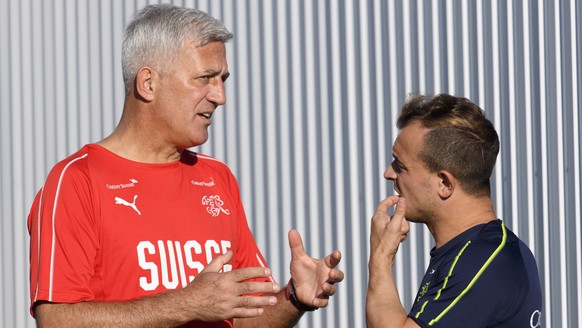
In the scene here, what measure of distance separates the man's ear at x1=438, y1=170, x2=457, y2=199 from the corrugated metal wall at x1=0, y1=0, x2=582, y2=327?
68.6 inches

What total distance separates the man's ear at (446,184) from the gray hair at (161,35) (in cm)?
86

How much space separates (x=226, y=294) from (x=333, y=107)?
2.32 m

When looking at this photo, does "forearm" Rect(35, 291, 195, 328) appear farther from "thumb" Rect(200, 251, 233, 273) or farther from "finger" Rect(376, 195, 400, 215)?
"finger" Rect(376, 195, 400, 215)

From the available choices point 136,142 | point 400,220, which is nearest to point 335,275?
point 400,220

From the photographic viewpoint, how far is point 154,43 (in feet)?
11.3

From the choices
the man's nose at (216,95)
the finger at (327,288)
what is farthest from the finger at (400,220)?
the man's nose at (216,95)

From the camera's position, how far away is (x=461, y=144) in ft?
11.3

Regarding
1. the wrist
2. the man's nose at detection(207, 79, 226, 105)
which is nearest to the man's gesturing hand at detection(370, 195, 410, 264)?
the wrist

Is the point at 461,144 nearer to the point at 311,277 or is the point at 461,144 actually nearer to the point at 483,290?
the point at 483,290

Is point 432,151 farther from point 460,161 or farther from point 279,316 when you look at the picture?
point 279,316

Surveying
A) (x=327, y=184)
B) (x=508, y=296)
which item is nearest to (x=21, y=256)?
(x=327, y=184)

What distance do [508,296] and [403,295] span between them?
207cm

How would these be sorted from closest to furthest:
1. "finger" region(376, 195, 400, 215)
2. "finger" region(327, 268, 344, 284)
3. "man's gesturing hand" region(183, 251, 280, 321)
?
"man's gesturing hand" region(183, 251, 280, 321), "finger" region(327, 268, 344, 284), "finger" region(376, 195, 400, 215)

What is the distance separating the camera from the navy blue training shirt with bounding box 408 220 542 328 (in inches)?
123
